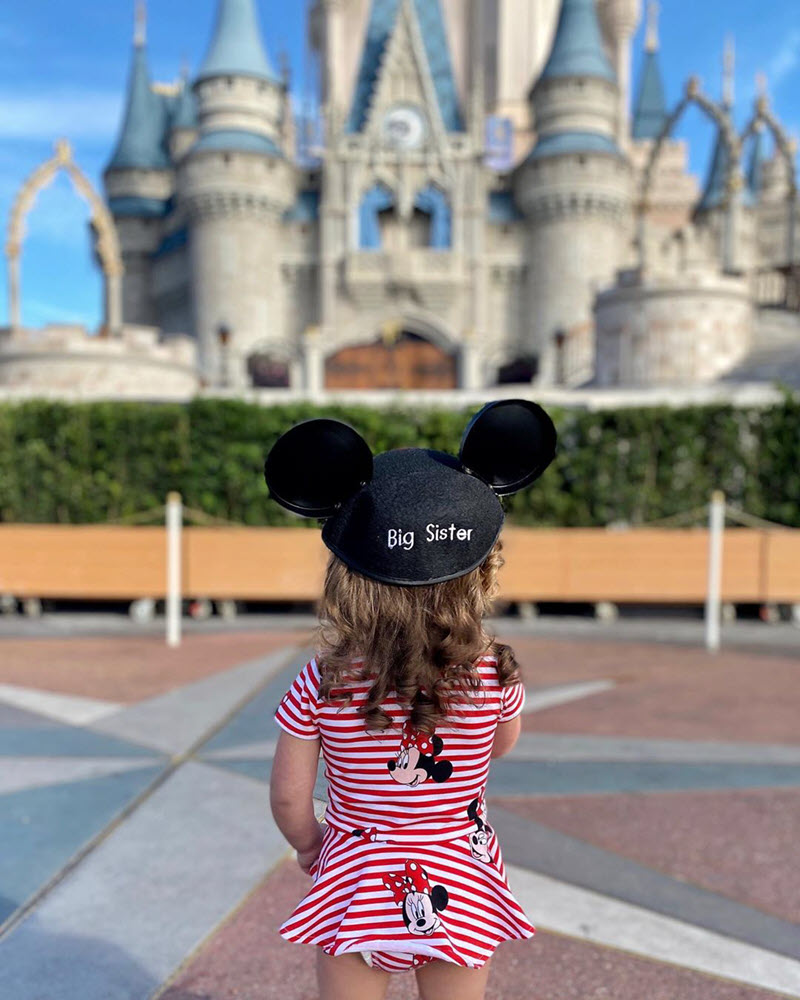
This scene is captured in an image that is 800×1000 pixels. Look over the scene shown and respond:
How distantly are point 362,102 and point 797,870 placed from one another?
4512cm

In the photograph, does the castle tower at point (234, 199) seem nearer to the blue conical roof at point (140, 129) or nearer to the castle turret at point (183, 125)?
the castle turret at point (183, 125)

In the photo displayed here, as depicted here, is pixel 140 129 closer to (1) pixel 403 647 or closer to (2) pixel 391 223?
(2) pixel 391 223

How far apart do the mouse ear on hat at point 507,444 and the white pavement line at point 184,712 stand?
10.6 feet

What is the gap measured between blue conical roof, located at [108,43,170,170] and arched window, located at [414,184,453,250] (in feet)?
46.1

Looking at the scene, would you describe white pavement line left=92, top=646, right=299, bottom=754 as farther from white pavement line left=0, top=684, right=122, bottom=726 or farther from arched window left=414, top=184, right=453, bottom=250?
arched window left=414, top=184, right=453, bottom=250

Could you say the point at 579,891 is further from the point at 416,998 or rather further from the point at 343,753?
the point at 343,753

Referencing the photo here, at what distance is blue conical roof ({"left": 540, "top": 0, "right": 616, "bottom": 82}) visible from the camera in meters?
38.4

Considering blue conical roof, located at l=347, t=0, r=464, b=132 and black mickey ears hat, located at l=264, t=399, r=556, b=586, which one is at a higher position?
blue conical roof, located at l=347, t=0, r=464, b=132

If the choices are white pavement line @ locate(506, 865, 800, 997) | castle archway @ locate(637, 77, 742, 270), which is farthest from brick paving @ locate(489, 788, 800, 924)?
castle archway @ locate(637, 77, 742, 270)

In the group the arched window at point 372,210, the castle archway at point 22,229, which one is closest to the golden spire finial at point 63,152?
the castle archway at point 22,229

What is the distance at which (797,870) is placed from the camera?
3166mm

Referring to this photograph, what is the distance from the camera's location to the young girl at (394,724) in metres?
1.42

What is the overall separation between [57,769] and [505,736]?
3.08 meters

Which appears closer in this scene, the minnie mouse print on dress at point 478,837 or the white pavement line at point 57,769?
the minnie mouse print on dress at point 478,837
